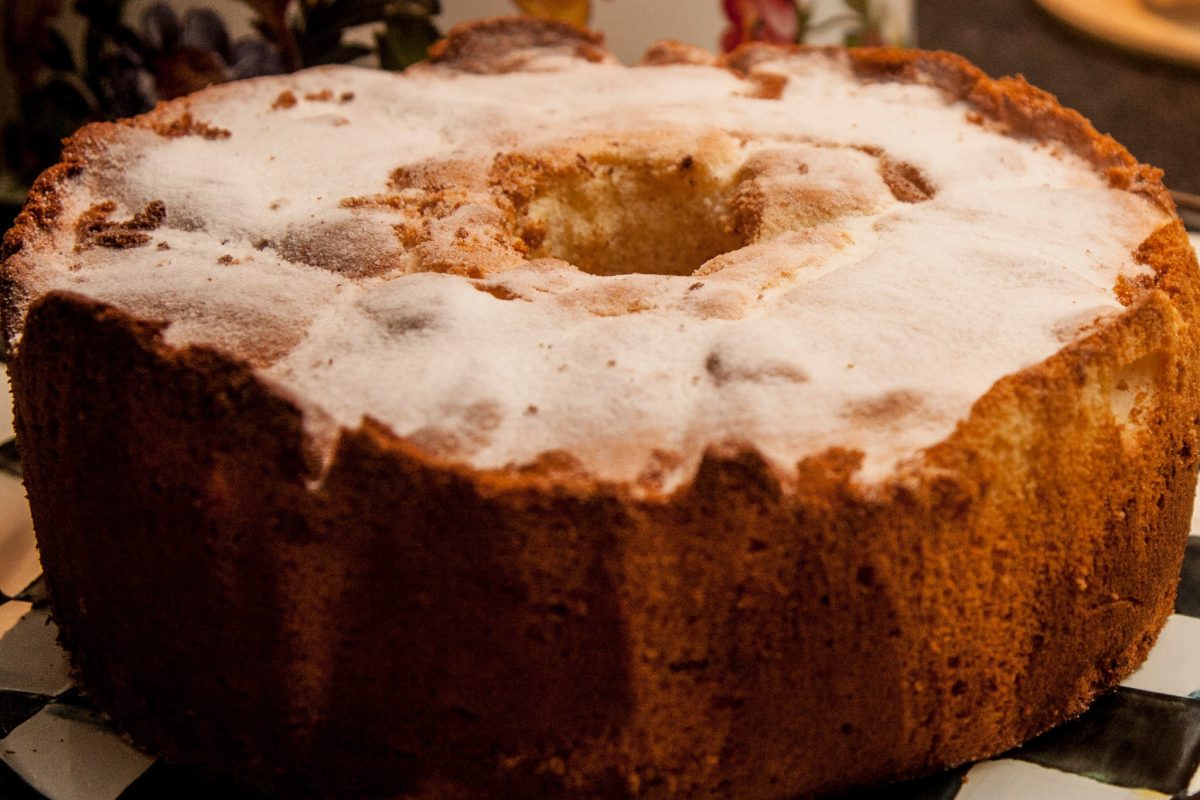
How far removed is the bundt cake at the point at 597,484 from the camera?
41.3 inches

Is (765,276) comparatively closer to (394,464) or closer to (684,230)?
(684,230)

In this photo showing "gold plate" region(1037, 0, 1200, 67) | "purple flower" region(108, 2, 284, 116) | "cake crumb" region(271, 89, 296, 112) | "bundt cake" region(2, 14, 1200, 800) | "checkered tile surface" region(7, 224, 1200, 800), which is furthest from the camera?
"gold plate" region(1037, 0, 1200, 67)

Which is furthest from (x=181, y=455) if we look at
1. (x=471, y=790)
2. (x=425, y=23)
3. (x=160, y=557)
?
(x=425, y=23)

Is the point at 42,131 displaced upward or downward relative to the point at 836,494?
downward

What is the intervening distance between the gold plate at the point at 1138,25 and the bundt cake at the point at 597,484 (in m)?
1.56

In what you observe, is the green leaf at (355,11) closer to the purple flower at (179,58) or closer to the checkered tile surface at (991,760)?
the purple flower at (179,58)

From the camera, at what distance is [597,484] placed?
101 cm

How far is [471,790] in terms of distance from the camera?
1132mm

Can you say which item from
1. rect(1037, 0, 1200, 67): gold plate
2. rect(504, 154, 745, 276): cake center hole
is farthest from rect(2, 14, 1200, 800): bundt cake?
rect(1037, 0, 1200, 67): gold plate

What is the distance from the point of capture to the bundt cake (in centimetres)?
105

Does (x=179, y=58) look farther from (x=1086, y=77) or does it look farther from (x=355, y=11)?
(x=1086, y=77)

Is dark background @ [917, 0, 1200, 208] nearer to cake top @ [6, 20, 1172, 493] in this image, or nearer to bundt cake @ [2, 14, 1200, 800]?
cake top @ [6, 20, 1172, 493]

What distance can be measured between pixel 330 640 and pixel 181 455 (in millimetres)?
193

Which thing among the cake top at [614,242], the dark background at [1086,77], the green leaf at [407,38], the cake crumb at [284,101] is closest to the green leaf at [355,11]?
the green leaf at [407,38]
